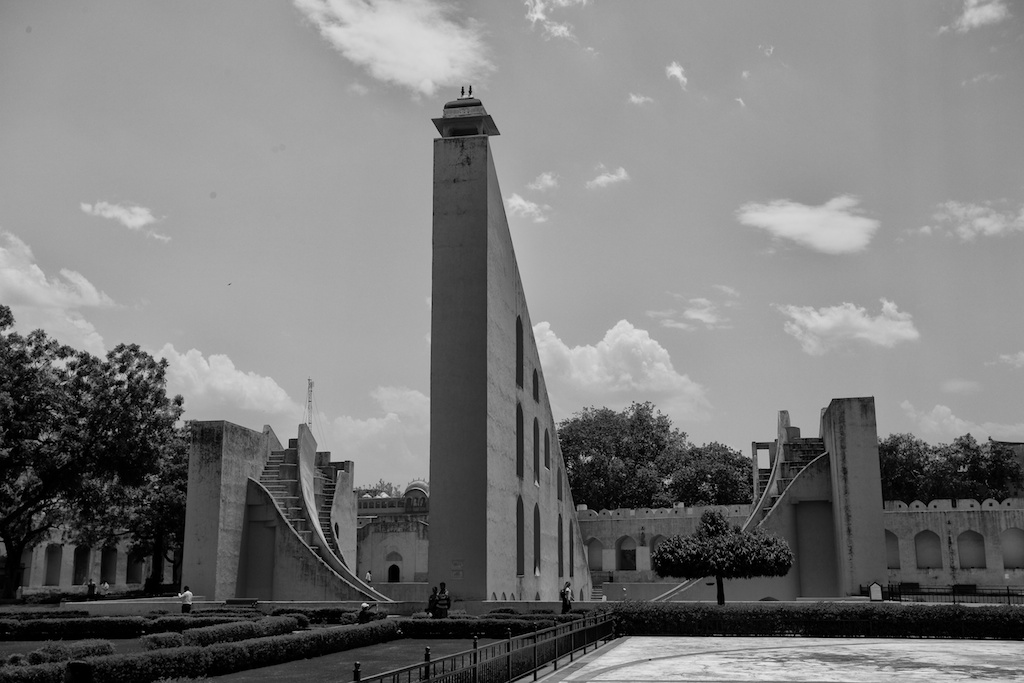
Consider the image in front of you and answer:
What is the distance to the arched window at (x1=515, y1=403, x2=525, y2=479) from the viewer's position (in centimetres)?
2753

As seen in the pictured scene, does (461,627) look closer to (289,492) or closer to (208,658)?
(208,658)

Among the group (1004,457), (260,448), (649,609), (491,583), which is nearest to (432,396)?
(491,583)

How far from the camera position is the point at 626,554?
47344mm

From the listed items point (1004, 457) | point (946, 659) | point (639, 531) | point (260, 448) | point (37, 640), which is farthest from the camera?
point (1004, 457)

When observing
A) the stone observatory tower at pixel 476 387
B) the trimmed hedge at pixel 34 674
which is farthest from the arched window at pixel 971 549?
the trimmed hedge at pixel 34 674

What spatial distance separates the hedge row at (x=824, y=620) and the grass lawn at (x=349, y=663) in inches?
169

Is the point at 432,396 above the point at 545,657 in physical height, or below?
above

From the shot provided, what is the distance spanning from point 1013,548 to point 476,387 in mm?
23334

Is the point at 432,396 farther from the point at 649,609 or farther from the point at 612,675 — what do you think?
the point at 612,675

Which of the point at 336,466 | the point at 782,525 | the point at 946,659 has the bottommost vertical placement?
the point at 946,659

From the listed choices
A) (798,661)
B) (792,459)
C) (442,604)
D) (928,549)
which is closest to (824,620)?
(798,661)

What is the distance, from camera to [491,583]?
22.9 metres

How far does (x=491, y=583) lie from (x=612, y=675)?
376 inches

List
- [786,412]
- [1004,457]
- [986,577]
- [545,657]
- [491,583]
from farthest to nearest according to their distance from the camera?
[1004,457]
[786,412]
[986,577]
[491,583]
[545,657]
